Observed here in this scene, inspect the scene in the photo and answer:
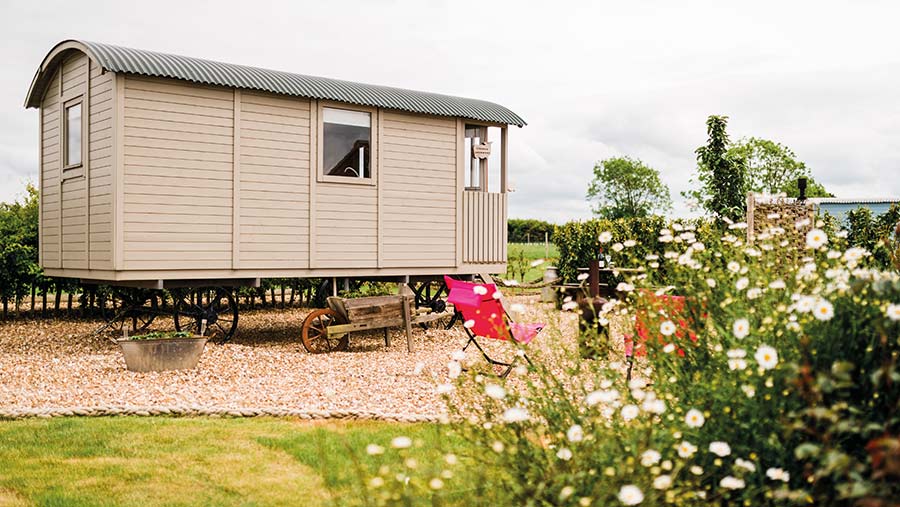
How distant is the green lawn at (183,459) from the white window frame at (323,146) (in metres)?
5.05

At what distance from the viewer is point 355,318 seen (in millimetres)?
9211

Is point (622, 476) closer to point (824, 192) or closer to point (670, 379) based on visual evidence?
point (670, 379)

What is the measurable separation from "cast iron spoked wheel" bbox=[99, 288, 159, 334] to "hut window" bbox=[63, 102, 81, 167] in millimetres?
2085

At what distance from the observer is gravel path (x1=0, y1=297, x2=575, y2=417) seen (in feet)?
20.2

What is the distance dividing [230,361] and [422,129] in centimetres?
444

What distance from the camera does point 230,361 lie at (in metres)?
8.27

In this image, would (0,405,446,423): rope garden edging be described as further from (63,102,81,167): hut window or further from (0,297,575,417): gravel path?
→ (63,102,81,167): hut window

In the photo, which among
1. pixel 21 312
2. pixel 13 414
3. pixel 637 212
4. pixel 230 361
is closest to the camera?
pixel 13 414

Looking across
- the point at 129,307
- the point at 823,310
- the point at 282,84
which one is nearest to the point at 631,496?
the point at 823,310

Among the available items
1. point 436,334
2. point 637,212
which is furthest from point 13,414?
point 637,212

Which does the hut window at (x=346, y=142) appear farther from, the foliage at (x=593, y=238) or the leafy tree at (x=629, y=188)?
the leafy tree at (x=629, y=188)

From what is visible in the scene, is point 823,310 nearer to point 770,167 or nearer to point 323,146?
point 323,146

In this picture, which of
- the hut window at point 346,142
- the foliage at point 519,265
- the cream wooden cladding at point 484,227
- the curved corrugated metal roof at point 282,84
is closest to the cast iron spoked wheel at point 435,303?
the cream wooden cladding at point 484,227

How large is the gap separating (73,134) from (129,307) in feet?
7.91
